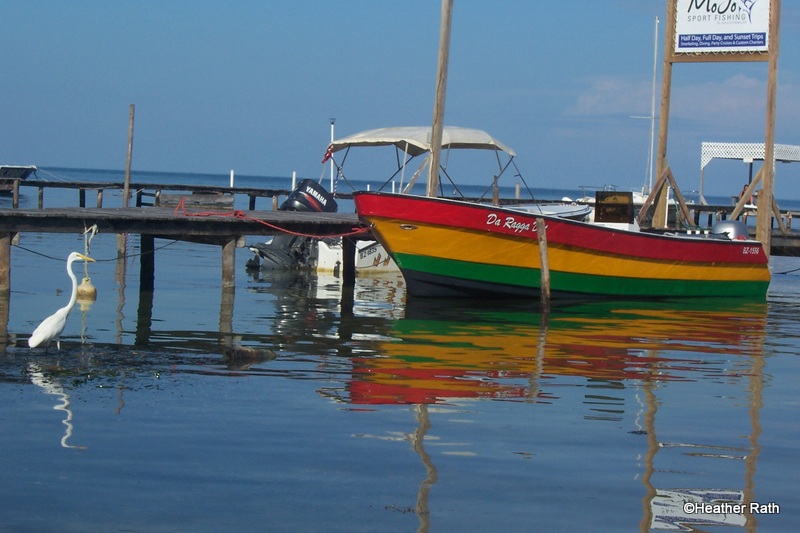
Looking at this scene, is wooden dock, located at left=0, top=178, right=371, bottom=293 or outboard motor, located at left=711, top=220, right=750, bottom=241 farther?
outboard motor, located at left=711, top=220, right=750, bottom=241

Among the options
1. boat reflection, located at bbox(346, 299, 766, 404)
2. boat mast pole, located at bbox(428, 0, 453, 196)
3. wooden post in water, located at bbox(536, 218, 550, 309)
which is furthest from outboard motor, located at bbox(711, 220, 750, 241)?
boat mast pole, located at bbox(428, 0, 453, 196)

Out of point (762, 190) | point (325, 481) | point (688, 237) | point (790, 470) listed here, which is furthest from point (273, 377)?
point (762, 190)

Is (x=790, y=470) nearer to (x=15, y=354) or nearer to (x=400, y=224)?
(x=15, y=354)

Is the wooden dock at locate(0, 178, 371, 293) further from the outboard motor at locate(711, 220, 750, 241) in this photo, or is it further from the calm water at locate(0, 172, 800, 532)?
the outboard motor at locate(711, 220, 750, 241)

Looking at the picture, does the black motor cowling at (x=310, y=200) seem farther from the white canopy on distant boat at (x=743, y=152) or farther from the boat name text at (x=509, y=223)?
the white canopy on distant boat at (x=743, y=152)

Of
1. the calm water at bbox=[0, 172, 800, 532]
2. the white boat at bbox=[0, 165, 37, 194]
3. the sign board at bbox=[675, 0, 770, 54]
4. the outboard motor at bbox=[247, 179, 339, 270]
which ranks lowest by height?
the calm water at bbox=[0, 172, 800, 532]

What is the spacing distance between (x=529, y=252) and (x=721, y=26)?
6.66m

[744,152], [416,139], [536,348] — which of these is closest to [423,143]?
[416,139]

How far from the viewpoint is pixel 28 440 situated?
7.10 m

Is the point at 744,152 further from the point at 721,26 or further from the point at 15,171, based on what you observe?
the point at 15,171

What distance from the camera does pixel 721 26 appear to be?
797 inches

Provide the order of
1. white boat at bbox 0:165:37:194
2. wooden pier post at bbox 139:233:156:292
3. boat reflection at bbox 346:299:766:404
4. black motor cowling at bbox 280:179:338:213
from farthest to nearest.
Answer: white boat at bbox 0:165:37:194 < black motor cowling at bbox 280:179:338:213 < wooden pier post at bbox 139:233:156:292 < boat reflection at bbox 346:299:766:404

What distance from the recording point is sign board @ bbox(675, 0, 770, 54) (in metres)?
19.9

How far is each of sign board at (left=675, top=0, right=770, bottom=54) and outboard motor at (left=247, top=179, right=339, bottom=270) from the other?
812 centimetres
